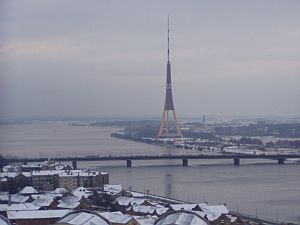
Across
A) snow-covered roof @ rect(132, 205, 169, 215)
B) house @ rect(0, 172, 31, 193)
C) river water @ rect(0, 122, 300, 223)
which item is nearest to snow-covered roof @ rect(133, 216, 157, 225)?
snow-covered roof @ rect(132, 205, 169, 215)

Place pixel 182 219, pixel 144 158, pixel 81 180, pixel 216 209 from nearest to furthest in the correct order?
pixel 182 219 < pixel 216 209 < pixel 81 180 < pixel 144 158

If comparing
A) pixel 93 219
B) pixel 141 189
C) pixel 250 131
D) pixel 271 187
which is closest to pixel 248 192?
pixel 271 187

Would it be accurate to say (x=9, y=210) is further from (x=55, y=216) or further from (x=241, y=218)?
(x=241, y=218)

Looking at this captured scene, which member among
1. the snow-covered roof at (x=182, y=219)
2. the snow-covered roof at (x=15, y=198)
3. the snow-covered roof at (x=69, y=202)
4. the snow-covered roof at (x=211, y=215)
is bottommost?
the snow-covered roof at (x=15, y=198)

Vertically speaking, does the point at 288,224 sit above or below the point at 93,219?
below

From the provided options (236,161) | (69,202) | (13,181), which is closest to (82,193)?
(69,202)

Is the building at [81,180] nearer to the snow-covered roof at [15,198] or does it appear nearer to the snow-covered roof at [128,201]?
the snow-covered roof at [15,198]

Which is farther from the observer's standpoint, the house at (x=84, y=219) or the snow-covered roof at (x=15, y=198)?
the snow-covered roof at (x=15, y=198)

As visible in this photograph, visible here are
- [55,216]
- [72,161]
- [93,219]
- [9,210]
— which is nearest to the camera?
[93,219]

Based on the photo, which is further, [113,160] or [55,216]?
[113,160]

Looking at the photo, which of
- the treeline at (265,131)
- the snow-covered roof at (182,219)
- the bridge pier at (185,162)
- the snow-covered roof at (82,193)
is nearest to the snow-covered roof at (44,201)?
the snow-covered roof at (82,193)

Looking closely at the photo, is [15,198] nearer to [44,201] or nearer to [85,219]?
[44,201]
